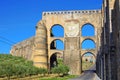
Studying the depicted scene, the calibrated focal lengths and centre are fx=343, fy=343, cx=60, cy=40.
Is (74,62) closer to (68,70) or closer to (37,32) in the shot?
(68,70)

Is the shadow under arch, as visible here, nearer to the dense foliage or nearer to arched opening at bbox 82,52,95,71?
arched opening at bbox 82,52,95,71

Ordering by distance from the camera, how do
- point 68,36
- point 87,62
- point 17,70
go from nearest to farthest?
1. point 17,70
2. point 68,36
3. point 87,62

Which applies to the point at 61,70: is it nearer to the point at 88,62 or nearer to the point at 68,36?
the point at 68,36

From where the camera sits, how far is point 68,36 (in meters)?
61.8

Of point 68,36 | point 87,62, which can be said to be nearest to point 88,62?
point 87,62

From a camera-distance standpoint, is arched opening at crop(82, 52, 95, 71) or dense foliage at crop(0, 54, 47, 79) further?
arched opening at crop(82, 52, 95, 71)

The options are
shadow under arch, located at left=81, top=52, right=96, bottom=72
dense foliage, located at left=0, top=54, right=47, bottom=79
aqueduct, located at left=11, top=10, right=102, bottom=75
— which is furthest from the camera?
shadow under arch, located at left=81, top=52, right=96, bottom=72

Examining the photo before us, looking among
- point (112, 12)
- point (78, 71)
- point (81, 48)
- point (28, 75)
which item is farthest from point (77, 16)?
point (112, 12)

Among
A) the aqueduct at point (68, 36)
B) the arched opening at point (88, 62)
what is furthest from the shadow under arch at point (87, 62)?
the aqueduct at point (68, 36)

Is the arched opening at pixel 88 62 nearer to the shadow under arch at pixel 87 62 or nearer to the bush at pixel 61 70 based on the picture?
the shadow under arch at pixel 87 62

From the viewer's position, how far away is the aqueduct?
200 ft

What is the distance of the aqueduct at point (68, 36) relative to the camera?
200 ft

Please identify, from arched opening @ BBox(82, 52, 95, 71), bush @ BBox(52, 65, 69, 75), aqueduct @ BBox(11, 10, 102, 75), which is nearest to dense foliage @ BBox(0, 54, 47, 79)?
bush @ BBox(52, 65, 69, 75)

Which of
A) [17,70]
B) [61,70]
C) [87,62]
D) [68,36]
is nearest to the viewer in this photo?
[17,70]
